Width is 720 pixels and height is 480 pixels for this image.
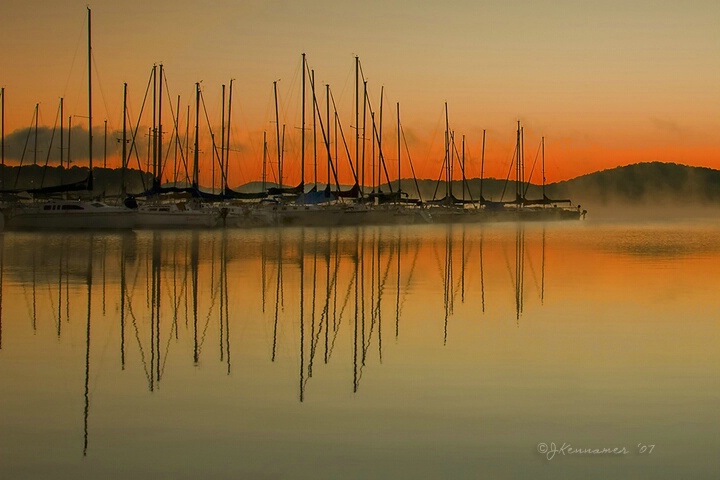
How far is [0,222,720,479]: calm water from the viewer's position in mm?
8562

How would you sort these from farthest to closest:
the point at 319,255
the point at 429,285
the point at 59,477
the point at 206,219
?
the point at 206,219, the point at 319,255, the point at 429,285, the point at 59,477

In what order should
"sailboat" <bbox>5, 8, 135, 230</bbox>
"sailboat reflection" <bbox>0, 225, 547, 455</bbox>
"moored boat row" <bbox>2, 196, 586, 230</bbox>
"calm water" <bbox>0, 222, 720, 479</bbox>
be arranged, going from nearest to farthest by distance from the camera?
"calm water" <bbox>0, 222, 720, 479</bbox>
"sailboat reflection" <bbox>0, 225, 547, 455</bbox>
"sailboat" <bbox>5, 8, 135, 230</bbox>
"moored boat row" <bbox>2, 196, 586, 230</bbox>

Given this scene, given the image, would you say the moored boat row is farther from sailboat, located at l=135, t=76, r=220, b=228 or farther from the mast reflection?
the mast reflection

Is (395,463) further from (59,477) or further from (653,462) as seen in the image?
(59,477)

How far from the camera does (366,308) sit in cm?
A: 1955

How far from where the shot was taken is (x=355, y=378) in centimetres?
1201

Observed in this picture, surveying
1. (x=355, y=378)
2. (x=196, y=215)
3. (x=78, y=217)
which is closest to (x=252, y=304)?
(x=355, y=378)

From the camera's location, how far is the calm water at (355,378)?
856cm

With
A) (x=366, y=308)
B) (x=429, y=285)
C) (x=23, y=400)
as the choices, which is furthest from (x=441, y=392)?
(x=429, y=285)

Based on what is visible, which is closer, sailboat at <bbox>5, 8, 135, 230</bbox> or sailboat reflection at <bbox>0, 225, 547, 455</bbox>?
sailboat reflection at <bbox>0, 225, 547, 455</bbox>

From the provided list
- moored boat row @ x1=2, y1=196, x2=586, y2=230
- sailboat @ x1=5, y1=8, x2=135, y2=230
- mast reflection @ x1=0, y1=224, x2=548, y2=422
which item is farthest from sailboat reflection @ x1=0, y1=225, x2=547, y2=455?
moored boat row @ x1=2, y1=196, x2=586, y2=230

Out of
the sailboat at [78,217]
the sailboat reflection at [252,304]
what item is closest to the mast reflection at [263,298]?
the sailboat reflection at [252,304]

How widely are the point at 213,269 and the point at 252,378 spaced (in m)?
17.6

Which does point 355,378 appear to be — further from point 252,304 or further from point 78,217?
point 78,217
